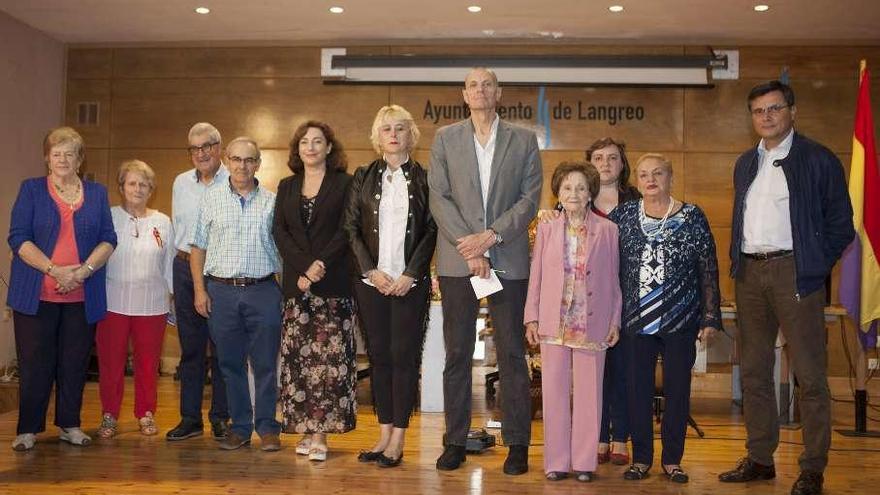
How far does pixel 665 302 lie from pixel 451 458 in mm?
1204

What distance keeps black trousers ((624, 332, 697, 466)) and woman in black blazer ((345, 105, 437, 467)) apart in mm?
986

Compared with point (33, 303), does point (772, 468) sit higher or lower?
lower

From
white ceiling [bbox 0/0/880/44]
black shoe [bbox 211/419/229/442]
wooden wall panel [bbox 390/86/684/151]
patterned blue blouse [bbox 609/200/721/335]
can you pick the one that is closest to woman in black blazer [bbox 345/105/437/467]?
patterned blue blouse [bbox 609/200/721/335]

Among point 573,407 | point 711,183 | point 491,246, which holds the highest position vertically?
point 711,183

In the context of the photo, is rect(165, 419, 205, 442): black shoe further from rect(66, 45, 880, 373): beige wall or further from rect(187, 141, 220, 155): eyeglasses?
rect(66, 45, 880, 373): beige wall

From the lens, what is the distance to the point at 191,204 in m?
4.93

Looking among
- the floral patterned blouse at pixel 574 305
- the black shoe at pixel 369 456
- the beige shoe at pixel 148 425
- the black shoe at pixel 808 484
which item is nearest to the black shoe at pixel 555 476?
the floral patterned blouse at pixel 574 305

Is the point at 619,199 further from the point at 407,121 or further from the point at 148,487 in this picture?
the point at 148,487

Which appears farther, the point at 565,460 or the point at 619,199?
the point at 619,199

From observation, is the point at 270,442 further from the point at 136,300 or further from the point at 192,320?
the point at 136,300

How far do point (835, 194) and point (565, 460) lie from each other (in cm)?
164

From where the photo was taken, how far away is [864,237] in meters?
5.50

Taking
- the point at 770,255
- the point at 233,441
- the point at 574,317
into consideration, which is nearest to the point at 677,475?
the point at 574,317

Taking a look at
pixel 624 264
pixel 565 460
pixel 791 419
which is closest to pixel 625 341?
pixel 624 264
